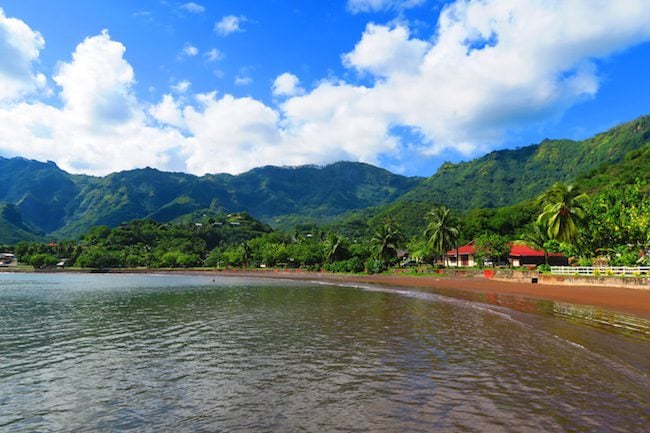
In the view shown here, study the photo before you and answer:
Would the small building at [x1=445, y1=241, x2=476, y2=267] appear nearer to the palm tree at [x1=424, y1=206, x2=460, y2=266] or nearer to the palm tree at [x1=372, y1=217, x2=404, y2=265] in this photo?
the palm tree at [x1=424, y1=206, x2=460, y2=266]

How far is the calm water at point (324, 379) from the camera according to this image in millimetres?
8875

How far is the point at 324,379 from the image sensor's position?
12125mm

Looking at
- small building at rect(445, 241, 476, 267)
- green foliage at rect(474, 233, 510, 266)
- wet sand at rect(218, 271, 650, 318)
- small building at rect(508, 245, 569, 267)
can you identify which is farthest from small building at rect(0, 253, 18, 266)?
small building at rect(508, 245, 569, 267)

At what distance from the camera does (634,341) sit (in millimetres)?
16000

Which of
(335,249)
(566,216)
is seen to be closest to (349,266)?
(335,249)

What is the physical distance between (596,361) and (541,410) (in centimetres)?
586

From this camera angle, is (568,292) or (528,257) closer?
(568,292)

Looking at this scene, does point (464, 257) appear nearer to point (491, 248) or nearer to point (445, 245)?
point (445, 245)

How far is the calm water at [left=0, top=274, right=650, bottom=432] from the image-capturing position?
349 inches

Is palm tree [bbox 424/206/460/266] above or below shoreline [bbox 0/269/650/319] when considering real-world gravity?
above

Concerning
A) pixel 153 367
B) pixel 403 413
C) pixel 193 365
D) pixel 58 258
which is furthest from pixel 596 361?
pixel 58 258

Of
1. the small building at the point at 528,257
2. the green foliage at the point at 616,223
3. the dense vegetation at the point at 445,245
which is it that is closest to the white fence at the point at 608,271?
the dense vegetation at the point at 445,245

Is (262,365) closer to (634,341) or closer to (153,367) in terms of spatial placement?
(153,367)

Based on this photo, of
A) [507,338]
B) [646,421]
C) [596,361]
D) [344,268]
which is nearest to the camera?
[646,421]
